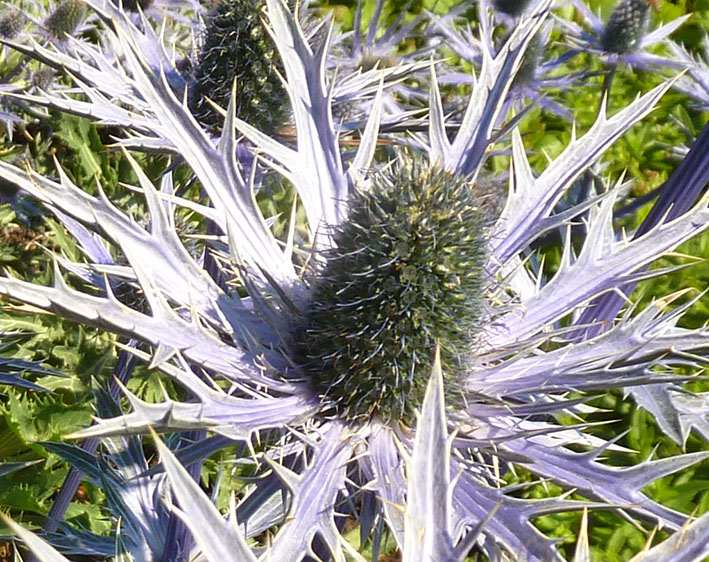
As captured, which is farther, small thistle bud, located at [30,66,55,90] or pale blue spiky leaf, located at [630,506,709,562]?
small thistle bud, located at [30,66,55,90]

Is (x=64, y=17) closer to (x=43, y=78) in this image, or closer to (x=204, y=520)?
(x=43, y=78)

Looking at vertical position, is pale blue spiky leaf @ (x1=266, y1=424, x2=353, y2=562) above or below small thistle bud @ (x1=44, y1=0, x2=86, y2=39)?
below

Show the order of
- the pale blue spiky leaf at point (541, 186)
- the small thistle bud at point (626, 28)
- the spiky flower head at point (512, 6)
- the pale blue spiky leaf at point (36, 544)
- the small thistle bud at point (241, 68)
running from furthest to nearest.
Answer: the spiky flower head at point (512, 6) → the small thistle bud at point (626, 28) → the small thistle bud at point (241, 68) → the pale blue spiky leaf at point (541, 186) → the pale blue spiky leaf at point (36, 544)

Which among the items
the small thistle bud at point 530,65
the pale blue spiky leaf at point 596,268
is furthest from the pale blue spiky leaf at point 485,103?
the small thistle bud at point 530,65

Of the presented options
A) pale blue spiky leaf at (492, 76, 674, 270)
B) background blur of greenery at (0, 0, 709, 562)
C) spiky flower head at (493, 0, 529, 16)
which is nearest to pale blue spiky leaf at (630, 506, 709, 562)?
pale blue spiky leaf at (492, 76, 674, 270)

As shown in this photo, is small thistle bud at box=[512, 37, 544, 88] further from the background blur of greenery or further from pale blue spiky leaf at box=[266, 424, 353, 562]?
pale blue spiky leaf at box=[266, 424, 353, 562]

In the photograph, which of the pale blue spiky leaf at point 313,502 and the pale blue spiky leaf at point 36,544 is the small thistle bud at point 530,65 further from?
the pale blue spiky leaf at point 36,544
